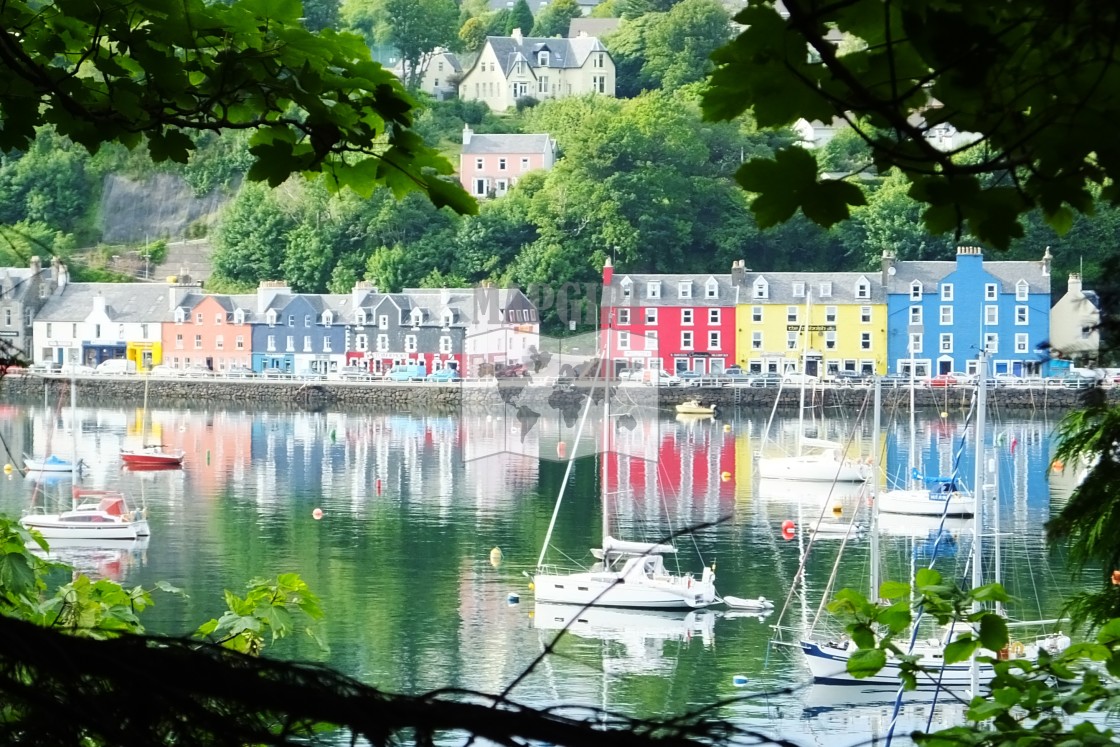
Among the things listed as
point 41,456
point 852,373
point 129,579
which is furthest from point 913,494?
point 852,373

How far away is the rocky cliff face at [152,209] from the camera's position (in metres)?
57.7

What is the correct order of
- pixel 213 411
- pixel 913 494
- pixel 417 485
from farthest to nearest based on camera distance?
pixel 213 411, pixel 417 485, pixel 913 494

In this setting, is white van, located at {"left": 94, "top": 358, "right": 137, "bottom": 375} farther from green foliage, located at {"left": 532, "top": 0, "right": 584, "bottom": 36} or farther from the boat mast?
green foliage, located at {"left": 532, "top": 0, "right": 584, "bottom": 36}

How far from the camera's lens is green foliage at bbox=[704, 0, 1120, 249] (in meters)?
0.88

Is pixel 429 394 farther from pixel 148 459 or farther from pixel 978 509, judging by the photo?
pixel 978 509

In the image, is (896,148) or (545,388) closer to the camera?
(896,148)

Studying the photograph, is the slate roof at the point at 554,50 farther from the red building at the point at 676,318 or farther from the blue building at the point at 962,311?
the blue building at the point at 962,311

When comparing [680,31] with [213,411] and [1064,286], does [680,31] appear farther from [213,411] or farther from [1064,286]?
[213,411]

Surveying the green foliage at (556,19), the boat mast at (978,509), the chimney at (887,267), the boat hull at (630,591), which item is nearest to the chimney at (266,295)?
the chimney at (887,267)

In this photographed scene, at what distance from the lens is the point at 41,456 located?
29.1 meters

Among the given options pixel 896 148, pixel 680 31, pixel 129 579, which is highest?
pixel 680 31

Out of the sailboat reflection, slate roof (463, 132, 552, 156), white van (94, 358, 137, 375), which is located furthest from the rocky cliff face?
the sailboat reflection

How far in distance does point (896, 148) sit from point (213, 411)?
42.7 metres

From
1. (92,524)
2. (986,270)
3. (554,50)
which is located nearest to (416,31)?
(554,50)
